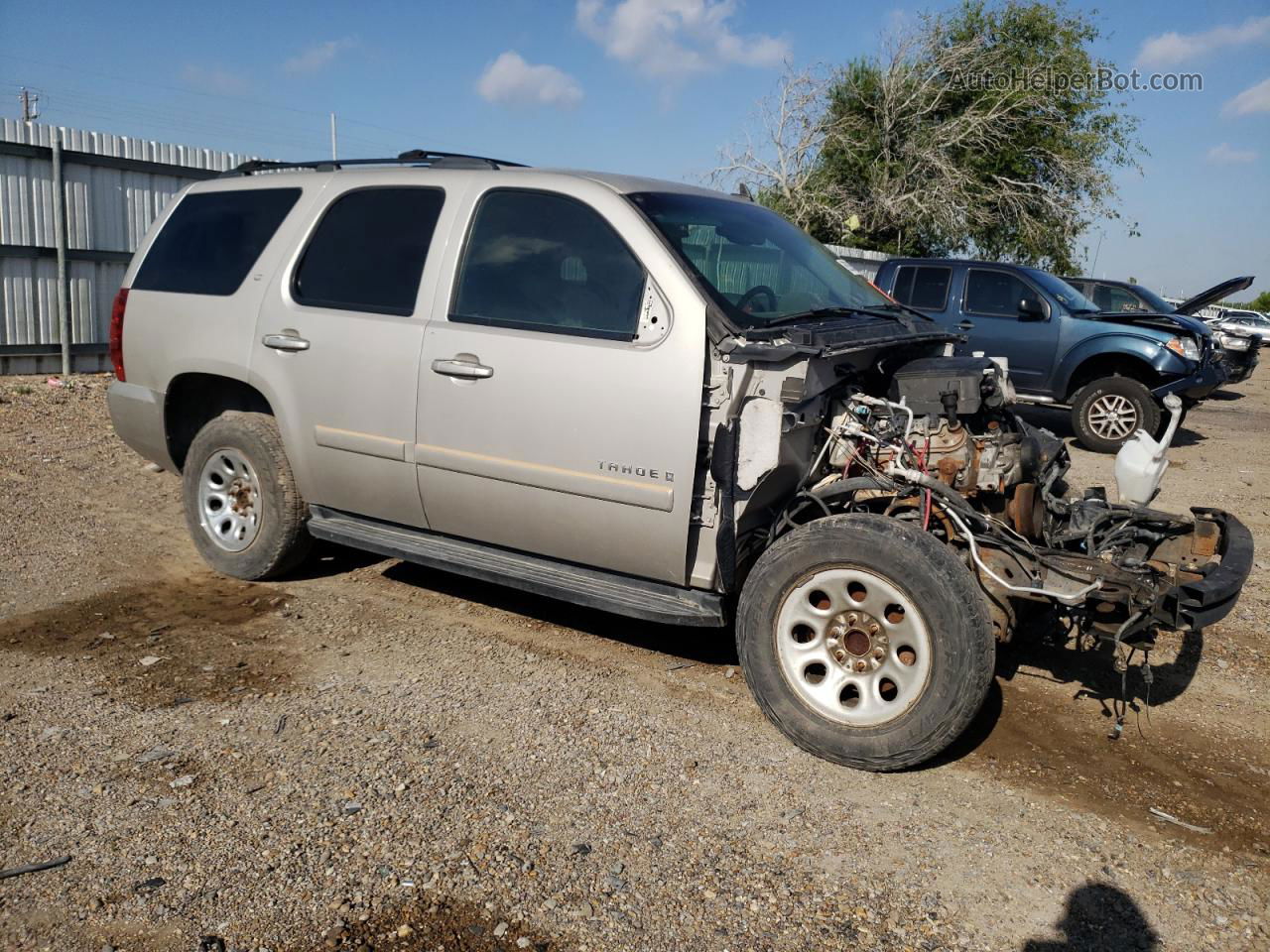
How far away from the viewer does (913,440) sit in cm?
411

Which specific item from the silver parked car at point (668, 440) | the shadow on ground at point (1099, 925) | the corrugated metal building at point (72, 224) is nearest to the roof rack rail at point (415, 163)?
the silver parked car at point (668, 440)

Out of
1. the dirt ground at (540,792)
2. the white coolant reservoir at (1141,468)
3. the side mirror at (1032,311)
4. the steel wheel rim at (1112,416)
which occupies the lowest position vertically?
the dirt ground at (540,792)

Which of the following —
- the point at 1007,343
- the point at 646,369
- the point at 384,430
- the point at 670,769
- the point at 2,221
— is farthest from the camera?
the point at 1007,343

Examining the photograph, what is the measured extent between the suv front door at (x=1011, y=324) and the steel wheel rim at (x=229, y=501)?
822 centimetres

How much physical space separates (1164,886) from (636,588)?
2040 millimetres

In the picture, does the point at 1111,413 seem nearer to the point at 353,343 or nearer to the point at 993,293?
the point at 993,293

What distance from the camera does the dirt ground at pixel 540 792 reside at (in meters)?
2.76

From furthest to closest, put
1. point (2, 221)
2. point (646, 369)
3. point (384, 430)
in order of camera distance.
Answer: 1. point (2, 221)
2. point (384, 430)
3. point (646, 369)

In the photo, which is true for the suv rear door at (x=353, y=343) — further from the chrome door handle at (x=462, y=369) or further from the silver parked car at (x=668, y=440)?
the chrome door handle at (x=462, y=369)

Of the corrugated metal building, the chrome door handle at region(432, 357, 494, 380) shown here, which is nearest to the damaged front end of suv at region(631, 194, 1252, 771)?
the chrome door handle at region(432, 357, 494, 380)

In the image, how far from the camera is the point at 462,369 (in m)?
4.25

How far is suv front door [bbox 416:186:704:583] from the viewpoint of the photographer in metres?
3.85

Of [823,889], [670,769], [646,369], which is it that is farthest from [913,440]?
[823,889]

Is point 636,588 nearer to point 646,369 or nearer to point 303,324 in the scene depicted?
point 646,369
